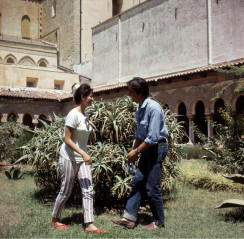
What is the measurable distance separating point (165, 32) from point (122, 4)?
46.8ft

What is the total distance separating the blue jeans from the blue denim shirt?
6.6 inches

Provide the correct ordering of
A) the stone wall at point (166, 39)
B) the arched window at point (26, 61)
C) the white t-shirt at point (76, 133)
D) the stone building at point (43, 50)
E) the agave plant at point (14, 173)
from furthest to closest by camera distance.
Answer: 1. the arched window at point (26, 61)
2. the stone building at point (43, 50)
3. the stone wall at point (166, 39)
4. the agave plant at point (14, 173)
5. the white t-shirt at point (76, 133)

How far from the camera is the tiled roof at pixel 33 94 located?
20.8m

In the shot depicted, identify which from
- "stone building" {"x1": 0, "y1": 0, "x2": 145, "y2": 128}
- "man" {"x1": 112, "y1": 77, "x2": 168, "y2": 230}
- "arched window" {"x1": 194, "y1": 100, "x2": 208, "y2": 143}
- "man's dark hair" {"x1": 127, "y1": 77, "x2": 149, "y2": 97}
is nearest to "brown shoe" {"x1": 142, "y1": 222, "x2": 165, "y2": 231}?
"man" {"x1": 112, "y1": 77, "x2": 168, "y2": 230}

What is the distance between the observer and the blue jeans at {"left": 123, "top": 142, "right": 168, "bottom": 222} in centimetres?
393

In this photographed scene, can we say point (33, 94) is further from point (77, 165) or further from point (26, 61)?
point (77, 165)

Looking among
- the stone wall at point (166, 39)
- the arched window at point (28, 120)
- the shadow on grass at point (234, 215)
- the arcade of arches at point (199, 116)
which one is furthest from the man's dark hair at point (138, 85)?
the arched window at point (28, 120)

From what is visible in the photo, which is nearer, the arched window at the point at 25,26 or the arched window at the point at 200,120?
the arched window at the point at 200,120

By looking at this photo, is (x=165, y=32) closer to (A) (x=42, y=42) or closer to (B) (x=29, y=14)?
(A) (x=42, y=42)

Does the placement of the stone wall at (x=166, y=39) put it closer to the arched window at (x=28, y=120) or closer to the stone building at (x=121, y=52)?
the stone building at (x=121, y=52)

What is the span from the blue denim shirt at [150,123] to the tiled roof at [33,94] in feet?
58.2

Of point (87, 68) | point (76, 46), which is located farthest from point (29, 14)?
point (87, 68)

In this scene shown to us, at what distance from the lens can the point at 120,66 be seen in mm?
Result: 22547

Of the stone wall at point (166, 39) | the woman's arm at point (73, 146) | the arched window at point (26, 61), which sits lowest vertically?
the woman's arm at point (73, 146)
